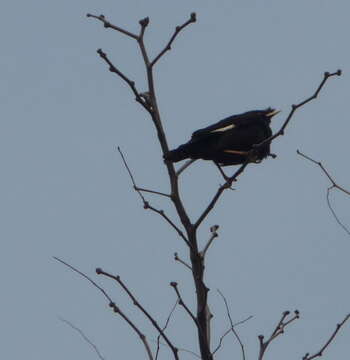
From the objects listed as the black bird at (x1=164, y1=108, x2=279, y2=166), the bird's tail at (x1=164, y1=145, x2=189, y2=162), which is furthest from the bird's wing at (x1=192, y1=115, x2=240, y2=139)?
the bird's tail at (x1=164, y1=145, x2=189, y2=162)

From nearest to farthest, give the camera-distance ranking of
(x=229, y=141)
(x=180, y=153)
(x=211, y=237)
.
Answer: (x=211, y=237)
(x=180, y=153)
(x=229, y=141)

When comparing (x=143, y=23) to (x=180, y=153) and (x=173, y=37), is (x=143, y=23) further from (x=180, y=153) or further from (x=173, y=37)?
(x=180, y=153)

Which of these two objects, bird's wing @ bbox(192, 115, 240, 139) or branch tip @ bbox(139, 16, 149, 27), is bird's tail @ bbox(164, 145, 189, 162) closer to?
bird's wing @ bbox(192, 115, 240, 139)

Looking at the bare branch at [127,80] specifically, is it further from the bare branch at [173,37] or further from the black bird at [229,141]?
the black bird at [229,141]

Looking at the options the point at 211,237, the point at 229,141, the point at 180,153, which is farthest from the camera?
the point at 229,141

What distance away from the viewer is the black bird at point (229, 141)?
20.0 feet

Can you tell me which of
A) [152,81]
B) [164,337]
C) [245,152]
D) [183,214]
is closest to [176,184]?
[183,214]

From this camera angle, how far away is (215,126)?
6.52m

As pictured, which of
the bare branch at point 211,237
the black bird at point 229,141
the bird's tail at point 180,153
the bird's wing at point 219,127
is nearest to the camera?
the bare branch at point 211,237

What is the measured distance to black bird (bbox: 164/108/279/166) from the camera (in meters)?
6.11

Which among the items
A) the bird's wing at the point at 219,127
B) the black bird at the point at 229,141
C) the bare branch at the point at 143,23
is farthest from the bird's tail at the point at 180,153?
the bare branch at the point at 143,23

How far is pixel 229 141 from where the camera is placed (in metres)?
6.50

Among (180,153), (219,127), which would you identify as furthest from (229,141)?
(180,153)

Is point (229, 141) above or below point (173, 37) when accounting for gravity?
above
